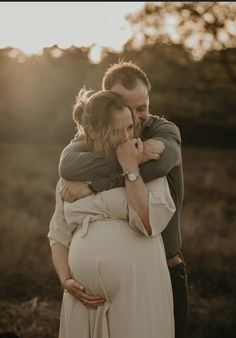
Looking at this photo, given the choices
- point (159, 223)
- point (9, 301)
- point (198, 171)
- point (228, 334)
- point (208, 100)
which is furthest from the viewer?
point (208, 100)

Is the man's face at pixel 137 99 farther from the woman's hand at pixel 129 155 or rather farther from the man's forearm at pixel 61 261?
the man's forearm at pixel 61 261

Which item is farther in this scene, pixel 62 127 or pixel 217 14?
pixel 217 14

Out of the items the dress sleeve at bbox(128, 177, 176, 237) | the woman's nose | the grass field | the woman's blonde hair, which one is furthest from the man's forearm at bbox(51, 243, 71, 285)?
the grass field

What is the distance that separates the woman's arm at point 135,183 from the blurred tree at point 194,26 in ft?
36.7

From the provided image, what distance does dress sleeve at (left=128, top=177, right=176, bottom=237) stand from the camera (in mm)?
2553

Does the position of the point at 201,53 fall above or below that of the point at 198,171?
above

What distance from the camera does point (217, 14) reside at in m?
14.3

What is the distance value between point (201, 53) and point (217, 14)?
1169 mm

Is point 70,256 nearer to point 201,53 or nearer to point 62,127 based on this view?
point 62,127

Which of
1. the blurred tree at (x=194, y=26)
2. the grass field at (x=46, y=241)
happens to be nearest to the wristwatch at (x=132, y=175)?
the grass field at (x=46, y=241)

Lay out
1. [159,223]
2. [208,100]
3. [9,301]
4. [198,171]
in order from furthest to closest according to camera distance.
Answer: [208,100]
[198,171]
[9,301]
[159,223]

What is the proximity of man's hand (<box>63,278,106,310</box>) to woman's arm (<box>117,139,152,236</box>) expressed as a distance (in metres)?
0.42

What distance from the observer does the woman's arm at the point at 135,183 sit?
253cm

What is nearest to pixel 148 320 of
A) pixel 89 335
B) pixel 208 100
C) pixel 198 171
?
pixel 89 335
